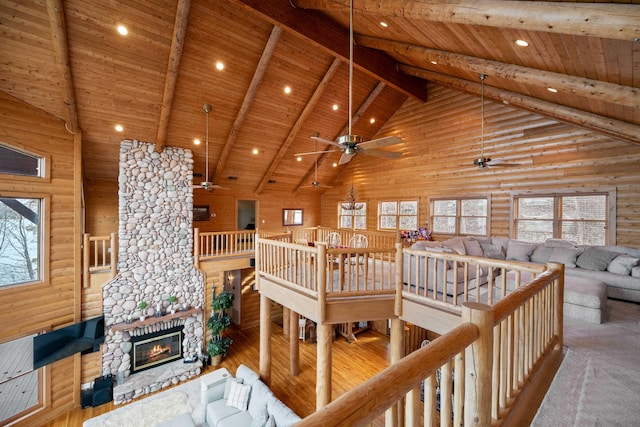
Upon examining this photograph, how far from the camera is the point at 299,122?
8.04 metres

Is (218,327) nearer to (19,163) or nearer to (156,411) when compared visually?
(156,411)

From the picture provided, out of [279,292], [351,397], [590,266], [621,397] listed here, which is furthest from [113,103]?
[590,266]

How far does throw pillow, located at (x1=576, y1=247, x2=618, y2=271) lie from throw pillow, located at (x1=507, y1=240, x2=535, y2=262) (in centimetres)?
87

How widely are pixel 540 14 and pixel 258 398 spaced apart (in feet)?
21.6

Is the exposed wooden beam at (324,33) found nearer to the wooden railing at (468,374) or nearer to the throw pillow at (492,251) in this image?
the throw pillow at (492,251)

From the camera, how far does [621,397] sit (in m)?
2.11

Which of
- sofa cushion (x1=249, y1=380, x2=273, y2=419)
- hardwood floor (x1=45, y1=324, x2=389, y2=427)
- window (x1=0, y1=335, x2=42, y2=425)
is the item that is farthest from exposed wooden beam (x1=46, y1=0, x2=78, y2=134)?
sofa cushion (x1=249, y1=380, x2=273, y2=419)

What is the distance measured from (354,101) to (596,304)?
725 centimetres

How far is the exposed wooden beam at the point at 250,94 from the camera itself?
223 inches

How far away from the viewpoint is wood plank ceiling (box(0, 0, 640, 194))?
9.76 feet

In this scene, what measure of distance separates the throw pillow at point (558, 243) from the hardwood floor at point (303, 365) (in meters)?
4.89

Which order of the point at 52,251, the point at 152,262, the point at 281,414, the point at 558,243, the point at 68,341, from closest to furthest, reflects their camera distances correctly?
the point at 281,414, the point at 52,251, the point at 68,341, the point at 558,243, the point at 152,262

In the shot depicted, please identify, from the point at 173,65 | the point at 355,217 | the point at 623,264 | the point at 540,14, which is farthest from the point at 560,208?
the point at 173,65

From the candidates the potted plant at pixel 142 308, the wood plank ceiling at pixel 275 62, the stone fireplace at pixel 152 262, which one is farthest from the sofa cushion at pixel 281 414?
the wood plank ceiling at pixel 275 62
